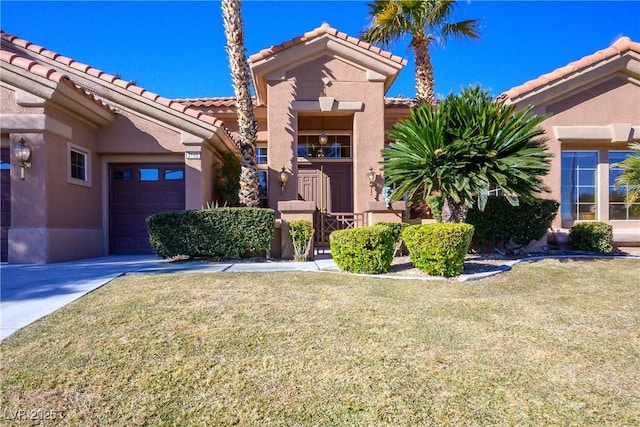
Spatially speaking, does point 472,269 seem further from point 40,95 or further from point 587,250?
point 40,95

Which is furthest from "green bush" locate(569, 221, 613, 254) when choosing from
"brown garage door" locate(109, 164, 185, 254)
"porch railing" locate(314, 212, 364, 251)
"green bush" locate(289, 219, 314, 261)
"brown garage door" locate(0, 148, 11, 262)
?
"brown garage door" locate(0, 148, 11, 262)

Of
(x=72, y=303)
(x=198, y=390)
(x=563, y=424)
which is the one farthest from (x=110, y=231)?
(x=563, y=424)

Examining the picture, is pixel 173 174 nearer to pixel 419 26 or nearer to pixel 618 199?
pixel 419 26

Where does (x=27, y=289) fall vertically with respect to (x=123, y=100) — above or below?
below

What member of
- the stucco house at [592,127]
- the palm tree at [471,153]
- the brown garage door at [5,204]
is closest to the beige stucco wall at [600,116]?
the stucco house at [592,127]

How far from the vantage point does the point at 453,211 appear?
802 centimetres

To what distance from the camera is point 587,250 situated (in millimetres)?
9930

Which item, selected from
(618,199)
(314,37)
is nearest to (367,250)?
(314,37)

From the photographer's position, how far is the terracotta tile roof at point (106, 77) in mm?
10258

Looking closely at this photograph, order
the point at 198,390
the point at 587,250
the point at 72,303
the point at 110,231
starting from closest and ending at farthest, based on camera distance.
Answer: the point at 198,390
the point at 72,303
the point at 587,250
the point at 110,231

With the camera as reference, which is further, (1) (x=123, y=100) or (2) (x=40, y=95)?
(1) (x=123, y=100)

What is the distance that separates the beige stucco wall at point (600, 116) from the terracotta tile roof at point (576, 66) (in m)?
0.63

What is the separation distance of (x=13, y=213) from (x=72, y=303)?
17.0 feet

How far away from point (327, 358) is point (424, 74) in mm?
11067
